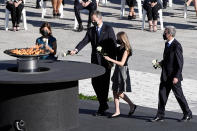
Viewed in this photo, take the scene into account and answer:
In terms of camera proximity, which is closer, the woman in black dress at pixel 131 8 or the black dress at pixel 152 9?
the black dress at pixel 152 9

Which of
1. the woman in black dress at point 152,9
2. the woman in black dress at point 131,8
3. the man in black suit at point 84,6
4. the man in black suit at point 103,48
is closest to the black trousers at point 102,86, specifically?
the man in black suit at point 103,48

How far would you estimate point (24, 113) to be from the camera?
13070mm

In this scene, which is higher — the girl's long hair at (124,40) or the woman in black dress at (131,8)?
the girl's long hair at (124,40)

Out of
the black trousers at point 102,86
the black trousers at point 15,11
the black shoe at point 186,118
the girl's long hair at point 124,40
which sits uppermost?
the girl's long hair at point 124,40

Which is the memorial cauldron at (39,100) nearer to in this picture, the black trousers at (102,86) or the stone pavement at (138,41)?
the black trousers at (102,86)

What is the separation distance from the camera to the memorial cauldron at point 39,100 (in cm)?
1297

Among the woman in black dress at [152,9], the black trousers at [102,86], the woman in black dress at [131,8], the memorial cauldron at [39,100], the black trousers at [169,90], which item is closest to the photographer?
the memorial cauldron at [39,100]

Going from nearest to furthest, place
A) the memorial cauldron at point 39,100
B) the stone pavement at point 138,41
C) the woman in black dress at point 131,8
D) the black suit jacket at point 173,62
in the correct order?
the memorial cauldron at point 39,100 < the black suit jacket at point 173,62 < the stone pavement at point 138,41 < the woman in black dress at point 131,8

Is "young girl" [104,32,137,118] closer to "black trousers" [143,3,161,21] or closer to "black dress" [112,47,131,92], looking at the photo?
"black dress" [112,47,131,92]

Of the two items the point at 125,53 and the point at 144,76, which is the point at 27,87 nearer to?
the point at 125,53

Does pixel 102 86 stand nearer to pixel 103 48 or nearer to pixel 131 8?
pixel 103 48

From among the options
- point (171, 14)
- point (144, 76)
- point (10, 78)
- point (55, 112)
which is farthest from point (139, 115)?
point (171, 14)

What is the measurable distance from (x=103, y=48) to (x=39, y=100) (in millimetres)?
1964

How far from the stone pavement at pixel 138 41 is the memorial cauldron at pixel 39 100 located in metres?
2.80
